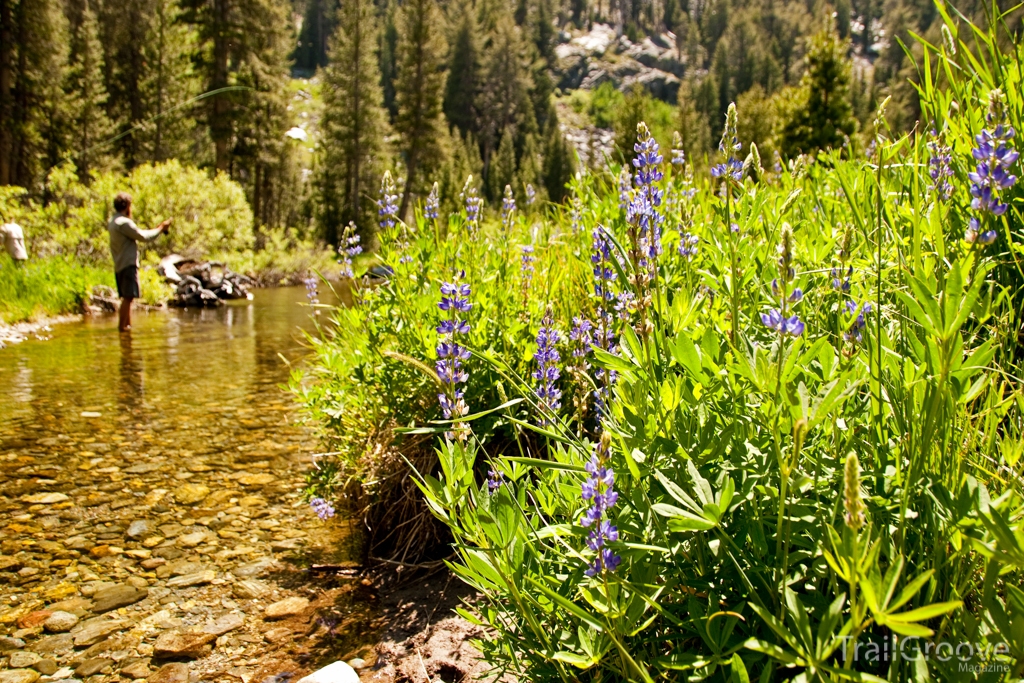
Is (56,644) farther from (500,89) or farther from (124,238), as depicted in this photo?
(500,89)

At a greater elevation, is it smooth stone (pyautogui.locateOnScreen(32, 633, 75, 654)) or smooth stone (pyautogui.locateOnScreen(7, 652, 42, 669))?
smooth stone (pyautogui.locateOnScreen(7, 652, 42, 669))

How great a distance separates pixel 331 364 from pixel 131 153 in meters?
42.5

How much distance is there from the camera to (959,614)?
1.19 meters

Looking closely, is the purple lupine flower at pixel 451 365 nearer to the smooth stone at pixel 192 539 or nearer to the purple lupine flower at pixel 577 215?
the purple lupine flower at pixel 577 215

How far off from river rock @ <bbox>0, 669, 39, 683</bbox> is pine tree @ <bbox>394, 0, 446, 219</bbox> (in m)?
44.0

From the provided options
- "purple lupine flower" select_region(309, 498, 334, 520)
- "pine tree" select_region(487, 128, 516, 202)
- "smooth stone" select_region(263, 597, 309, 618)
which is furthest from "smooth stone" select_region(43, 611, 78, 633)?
"pine tree" select_region(487, 128, 516, 202)

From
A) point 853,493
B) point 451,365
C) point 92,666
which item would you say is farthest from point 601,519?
point 92,666

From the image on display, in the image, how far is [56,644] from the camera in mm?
2799

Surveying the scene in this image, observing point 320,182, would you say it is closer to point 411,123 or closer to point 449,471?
point 411,123

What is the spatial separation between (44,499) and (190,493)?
0.91 meters

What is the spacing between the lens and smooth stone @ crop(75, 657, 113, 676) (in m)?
2.61

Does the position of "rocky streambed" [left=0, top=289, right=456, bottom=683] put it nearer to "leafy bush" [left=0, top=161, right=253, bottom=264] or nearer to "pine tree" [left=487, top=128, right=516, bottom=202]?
"leafy bush" [left=0, top=161, right=253, bottom=264]

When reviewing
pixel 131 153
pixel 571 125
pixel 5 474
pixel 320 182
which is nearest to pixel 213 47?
pixel 131 153

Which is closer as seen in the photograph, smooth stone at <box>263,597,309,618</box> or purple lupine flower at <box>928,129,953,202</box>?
purple lupine flower at <box>928,129,953,202</box>
